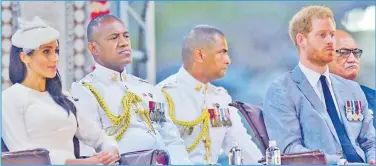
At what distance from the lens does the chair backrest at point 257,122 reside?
4742 millimetres

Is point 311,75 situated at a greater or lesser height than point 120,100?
greater

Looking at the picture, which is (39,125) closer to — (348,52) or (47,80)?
(47,80)

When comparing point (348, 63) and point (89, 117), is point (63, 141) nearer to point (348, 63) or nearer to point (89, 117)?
point (89, 117)

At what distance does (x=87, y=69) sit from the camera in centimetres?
479

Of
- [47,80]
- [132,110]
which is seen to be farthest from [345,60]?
[47,80]

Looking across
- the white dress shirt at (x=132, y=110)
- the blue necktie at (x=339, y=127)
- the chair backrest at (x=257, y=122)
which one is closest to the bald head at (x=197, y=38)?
the white dress shirt at (x=132, y=110)

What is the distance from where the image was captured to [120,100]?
470 centimetres

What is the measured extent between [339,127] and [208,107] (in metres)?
0.69

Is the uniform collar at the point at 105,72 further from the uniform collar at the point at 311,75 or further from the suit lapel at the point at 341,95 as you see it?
the suit lapel at the point at 341,95

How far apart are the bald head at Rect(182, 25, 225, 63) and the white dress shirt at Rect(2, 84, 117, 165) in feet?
2.27

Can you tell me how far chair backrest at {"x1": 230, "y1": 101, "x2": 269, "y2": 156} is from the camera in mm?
4742

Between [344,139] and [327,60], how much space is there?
421 mm

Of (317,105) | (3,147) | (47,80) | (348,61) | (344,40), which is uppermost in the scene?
(344,40)

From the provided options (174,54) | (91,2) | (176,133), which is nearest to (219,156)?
(176,133)
